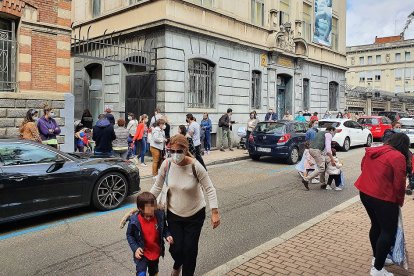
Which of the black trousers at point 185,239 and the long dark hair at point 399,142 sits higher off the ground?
the long dark hair at point 399,142

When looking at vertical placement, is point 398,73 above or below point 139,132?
above

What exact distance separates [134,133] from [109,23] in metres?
7.09

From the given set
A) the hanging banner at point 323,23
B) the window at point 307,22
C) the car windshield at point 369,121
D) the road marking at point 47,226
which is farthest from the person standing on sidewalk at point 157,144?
the hanging banner at point 323,23

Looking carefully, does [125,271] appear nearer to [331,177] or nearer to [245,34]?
[331,177]

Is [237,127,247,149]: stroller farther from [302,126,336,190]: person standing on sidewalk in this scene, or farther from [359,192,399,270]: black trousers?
[359,192,399,270]: black trousers

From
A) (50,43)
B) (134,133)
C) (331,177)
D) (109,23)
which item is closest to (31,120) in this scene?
(50,43)

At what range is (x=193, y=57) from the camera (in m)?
16.6

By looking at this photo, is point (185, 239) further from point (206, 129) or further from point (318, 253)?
point (206, 129)

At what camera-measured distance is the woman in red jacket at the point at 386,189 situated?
167 inches

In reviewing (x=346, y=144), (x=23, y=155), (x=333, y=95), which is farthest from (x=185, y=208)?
(x=333, y=95)

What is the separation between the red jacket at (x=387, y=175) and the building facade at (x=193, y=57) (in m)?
11.2

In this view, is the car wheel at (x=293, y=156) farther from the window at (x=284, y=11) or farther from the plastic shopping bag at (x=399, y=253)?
the window at (x=284, y=11)

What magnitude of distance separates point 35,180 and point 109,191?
152 cm

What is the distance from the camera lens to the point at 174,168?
12.5ft
